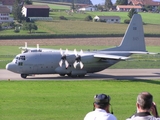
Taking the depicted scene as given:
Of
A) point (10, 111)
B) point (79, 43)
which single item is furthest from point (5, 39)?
point (10, 111)

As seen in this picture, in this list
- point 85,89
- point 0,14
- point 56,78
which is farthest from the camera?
point 0,14

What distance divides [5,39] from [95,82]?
51538 millimetres

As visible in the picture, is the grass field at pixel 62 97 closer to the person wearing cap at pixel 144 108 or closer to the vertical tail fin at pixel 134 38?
the vertical tail fin at pixel 134 38

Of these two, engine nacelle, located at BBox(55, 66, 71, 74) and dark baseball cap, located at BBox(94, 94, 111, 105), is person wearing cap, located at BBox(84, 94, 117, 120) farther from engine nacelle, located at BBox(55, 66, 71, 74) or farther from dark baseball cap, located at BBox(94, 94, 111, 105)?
engine nacelle, located at BBox(55, 66, 71, 74)

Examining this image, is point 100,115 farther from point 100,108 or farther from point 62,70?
point 62,70

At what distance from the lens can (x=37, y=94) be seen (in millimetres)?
30031

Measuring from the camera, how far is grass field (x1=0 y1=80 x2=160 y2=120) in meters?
23.2

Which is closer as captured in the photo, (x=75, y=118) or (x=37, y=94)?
(x=75, y=118)

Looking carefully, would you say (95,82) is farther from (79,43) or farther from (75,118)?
(79,43)

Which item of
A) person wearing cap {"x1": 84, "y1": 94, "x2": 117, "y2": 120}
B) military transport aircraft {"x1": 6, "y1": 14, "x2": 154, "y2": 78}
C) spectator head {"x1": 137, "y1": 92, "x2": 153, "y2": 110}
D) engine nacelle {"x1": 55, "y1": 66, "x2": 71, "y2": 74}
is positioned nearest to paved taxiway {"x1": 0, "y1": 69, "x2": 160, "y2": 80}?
engine nacelle {"x1": 55, "y1": 66, "x2": 71, "y2": 74}

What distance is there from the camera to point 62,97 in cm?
2889

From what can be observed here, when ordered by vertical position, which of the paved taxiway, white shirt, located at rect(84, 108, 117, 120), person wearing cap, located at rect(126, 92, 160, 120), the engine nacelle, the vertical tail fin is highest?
person wearing cap, located at rect(126, 92, 160, 120)

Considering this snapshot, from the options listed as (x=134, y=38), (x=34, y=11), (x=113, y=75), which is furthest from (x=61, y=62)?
(x=34, y=11)

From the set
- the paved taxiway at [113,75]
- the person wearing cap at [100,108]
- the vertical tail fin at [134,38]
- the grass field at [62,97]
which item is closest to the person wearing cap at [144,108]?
the person wearing cap at [100,108]
